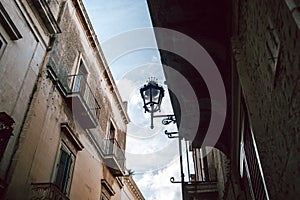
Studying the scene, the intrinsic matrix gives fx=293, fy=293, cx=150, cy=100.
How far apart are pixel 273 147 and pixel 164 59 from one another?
2955 mm

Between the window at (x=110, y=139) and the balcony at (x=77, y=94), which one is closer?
the balcony at (x=77, y=94)

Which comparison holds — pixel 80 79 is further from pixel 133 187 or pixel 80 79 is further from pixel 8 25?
pixel 133 187

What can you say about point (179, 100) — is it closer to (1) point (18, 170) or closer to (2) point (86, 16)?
(1) point (18, 170)

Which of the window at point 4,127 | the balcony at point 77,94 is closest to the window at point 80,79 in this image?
the balcony at point 77,94

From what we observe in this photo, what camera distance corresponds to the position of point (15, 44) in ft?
25.2

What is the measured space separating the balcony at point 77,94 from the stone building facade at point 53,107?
0.03m

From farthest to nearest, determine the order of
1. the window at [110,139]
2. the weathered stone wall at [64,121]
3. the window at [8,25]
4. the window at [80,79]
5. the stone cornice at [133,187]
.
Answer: the stone cornice at [133,187] < the window at [110,139] < the window at [80,79] < the weathered stone wall at [64,121] < the window at [8,25]

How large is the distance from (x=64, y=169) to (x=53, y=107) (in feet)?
6.76

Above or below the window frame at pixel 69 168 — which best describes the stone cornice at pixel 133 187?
above

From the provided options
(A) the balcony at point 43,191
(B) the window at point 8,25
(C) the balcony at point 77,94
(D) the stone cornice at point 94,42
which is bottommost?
(A) the balcony at point 43,191

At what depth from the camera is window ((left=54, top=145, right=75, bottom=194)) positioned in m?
9.19

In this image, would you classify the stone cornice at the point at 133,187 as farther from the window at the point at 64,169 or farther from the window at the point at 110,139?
the window at the point at 64,169

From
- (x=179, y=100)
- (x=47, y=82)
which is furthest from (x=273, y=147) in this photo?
Answer: (x=47, y=82)

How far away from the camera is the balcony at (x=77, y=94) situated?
1000cm
